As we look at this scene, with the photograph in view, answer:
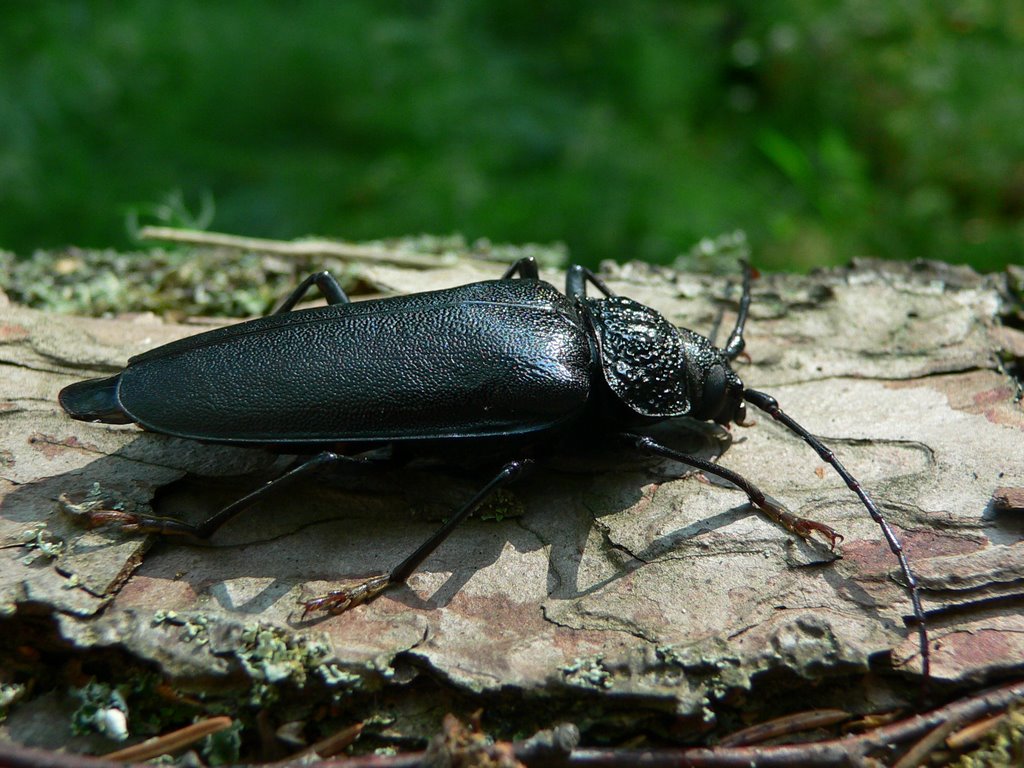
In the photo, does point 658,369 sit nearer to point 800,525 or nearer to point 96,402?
point 800,525

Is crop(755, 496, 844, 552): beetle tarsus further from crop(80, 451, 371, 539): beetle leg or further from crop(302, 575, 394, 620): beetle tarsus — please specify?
crop(80, 451, 371, 539): beetle leg

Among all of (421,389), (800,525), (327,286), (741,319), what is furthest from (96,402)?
(741,319)

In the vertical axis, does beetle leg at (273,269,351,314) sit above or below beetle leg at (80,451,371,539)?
above

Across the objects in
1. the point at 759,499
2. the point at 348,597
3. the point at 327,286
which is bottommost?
the point at 348,597

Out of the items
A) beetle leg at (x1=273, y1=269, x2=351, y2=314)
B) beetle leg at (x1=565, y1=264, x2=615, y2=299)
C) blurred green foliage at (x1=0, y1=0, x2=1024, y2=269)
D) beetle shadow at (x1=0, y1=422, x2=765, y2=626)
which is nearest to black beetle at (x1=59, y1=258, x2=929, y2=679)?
beetle shadow at (x1=0, y1=422, x2=765, y2=626)

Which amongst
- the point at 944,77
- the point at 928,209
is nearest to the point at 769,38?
the point at 944,77

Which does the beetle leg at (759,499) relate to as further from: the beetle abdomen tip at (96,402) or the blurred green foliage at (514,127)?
the blurred green foliage at (514,127)

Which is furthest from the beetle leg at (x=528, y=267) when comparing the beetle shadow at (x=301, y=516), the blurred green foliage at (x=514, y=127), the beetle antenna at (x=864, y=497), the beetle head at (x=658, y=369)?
the blurred green foliage at (x=514, y=127)
